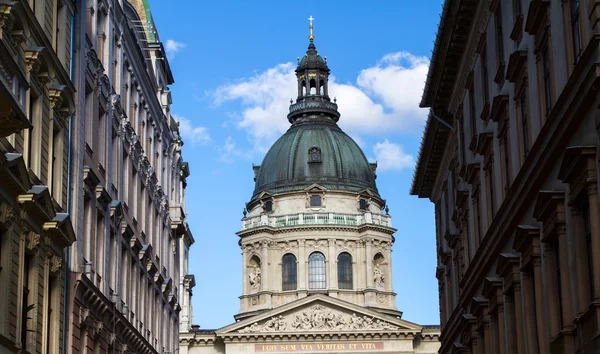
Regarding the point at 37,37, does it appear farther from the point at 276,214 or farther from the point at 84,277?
the point at 276,214

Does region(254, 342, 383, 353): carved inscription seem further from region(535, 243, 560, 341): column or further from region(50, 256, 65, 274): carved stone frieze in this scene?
region(535, 243, 560, 341): column

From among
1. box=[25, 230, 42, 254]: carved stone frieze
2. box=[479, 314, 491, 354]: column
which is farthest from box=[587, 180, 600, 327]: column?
box=[479, 314, 491, 354]: column

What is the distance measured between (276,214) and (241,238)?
4216 millimetres

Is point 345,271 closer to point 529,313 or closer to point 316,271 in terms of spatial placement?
point 316,271

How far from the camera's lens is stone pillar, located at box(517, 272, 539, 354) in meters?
24.2

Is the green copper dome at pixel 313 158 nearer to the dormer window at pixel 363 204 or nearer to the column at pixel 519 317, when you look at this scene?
the dormer window at pixel 363 204

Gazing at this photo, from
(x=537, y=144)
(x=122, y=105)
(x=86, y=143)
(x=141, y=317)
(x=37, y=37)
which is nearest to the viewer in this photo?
(x=537, y=144)

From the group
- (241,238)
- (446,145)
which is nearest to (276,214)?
(241,238)

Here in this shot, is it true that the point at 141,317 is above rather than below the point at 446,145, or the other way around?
below

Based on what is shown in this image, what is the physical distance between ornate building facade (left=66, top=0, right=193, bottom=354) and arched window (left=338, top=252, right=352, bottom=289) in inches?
2291

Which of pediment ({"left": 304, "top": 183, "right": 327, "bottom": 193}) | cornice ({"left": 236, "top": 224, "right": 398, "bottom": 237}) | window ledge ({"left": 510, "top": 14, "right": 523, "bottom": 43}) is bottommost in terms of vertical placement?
window ledge ({"left": 510, "top": 14, "right": 523, "bottom": 43})

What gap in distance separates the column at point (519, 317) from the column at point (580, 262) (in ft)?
17.9

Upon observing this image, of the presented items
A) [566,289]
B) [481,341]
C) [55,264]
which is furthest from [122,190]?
[566,289]

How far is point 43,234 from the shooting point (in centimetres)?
2469
